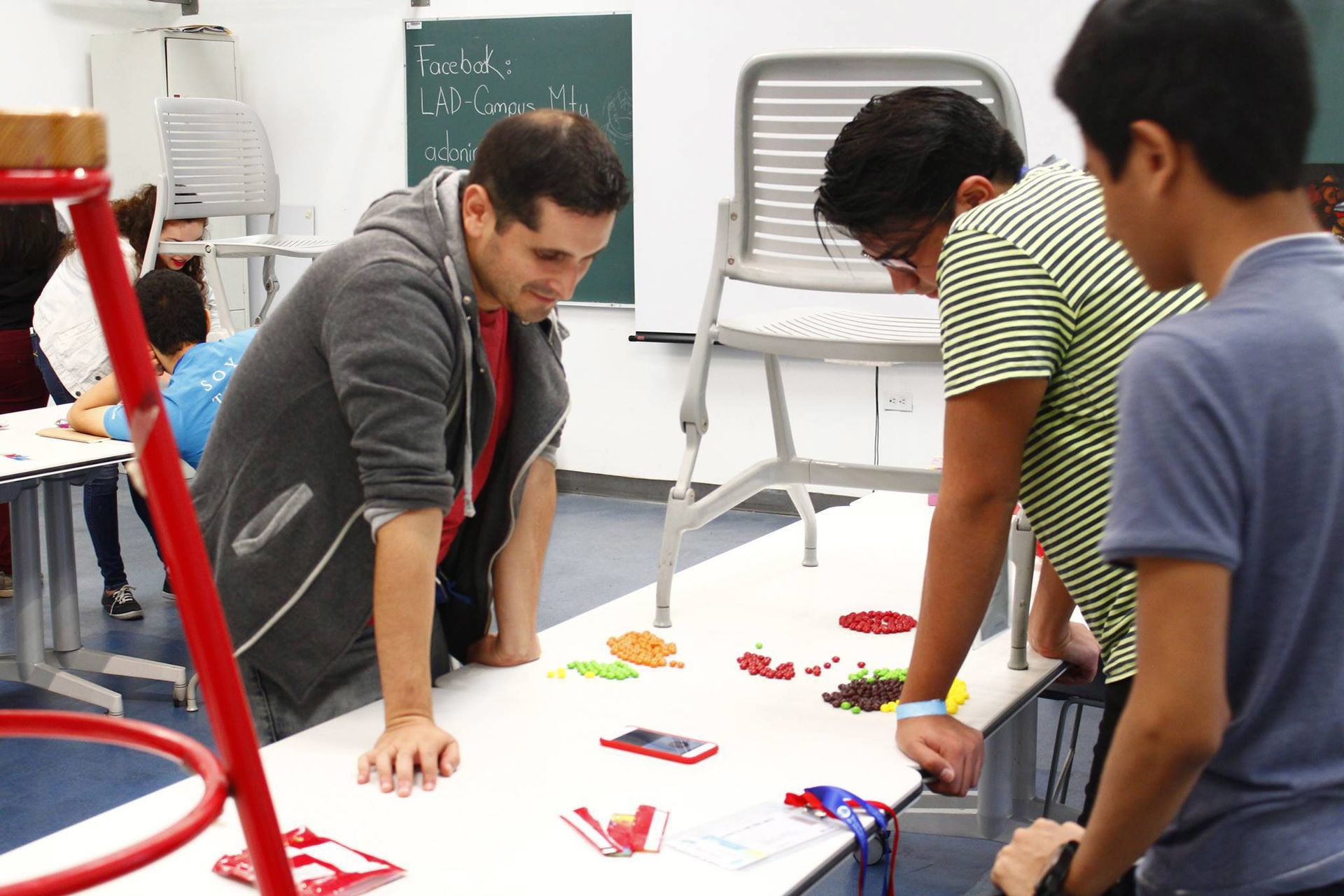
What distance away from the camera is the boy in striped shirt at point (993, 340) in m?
1.27

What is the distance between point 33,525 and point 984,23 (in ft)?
12.0

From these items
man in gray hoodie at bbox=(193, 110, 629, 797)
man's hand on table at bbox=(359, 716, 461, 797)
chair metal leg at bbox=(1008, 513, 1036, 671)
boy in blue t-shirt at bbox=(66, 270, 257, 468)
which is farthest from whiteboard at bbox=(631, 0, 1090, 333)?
man's hand on table at bbox=(359, 716, 461, 797)

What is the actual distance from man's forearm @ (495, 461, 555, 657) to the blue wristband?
557 millimetres

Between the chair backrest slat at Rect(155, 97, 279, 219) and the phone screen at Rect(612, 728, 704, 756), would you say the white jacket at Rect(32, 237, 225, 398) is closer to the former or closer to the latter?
the chair backrest slat at Rect(155, 97, 279, 219)

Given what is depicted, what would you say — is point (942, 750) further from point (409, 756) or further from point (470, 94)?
point (470, 94)

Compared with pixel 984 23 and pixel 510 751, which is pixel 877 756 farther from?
pixel 984 23

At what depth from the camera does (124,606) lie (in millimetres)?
4262

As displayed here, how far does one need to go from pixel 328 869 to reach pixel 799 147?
1.21 m

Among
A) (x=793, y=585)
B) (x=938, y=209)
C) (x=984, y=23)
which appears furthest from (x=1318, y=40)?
(x=938, y=209)

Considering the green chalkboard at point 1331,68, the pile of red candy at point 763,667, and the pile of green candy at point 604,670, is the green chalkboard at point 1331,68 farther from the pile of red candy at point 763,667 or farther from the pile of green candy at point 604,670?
the pile of green candy at point 604,670

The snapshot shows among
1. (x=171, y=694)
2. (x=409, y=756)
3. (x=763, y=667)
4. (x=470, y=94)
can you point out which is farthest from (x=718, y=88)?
(x=409, y=756)

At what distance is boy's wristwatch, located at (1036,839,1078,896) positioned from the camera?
0.97 meters

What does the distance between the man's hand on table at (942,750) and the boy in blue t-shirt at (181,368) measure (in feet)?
7.53

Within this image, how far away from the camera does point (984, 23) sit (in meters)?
4.74
